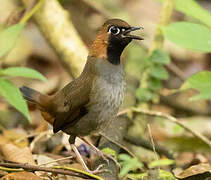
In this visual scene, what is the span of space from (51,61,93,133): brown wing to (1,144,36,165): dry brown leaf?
350 millimetres

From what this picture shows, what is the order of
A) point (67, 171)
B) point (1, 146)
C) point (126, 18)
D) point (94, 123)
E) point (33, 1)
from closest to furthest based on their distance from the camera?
1. point (67, 171)
2. point (94, 123)
3. point (1, 146)
4. point (33, 1)
5. point (126, 18)

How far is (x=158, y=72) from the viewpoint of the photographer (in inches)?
237

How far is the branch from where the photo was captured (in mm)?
6125

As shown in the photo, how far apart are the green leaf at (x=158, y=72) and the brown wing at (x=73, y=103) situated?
1.31 meters

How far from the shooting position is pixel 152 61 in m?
6.08

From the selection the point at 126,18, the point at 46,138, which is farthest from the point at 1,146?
the point at 126,18

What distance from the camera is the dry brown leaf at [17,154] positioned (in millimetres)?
4914

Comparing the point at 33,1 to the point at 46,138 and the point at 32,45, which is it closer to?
the point at 46,138

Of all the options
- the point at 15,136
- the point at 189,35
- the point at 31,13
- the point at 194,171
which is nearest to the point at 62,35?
the point at 31,13

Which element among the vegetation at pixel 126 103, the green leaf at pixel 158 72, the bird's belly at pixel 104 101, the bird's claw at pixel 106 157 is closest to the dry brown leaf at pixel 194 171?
the vegetation at pixel 126 103

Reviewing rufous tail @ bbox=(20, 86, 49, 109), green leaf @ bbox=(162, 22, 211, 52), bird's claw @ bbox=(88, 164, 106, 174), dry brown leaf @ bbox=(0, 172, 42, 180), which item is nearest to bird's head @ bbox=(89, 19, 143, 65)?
green leaf @ bbox=(162, 22, 211, 52)

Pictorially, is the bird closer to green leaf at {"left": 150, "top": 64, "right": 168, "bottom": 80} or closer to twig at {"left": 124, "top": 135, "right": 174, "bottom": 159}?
twig at {"left": 124, "top": 135, "right": 174, "bottom": 159}

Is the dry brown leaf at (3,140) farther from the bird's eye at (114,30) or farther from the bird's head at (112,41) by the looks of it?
the bird's eye at (114,30)

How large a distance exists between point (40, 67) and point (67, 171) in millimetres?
5033
